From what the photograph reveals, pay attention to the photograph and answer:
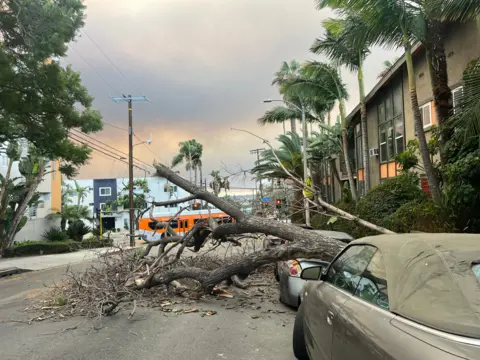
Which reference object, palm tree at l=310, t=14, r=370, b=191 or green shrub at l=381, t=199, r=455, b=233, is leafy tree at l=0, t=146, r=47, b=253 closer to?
palm tree at l=310, t=14, r=370, b=191

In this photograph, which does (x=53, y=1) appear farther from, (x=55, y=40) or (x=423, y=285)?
(x=423, y=285)

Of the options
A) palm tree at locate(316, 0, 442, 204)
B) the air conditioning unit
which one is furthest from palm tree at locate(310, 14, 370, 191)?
the air conditioning unit

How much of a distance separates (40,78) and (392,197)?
39.0ft

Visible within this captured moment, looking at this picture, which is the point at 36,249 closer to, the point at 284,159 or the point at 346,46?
the point at 284,159

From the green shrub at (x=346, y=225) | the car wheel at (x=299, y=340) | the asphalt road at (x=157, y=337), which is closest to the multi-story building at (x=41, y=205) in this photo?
the green shrub at (x=346, y=225)

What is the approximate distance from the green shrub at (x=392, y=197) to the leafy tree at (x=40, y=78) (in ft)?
34.9

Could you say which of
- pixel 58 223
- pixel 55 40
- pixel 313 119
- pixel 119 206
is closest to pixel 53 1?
pixel 55 40

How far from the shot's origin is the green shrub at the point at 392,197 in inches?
540

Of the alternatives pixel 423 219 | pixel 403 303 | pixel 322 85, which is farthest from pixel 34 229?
pixel 403 303

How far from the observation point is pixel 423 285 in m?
2.45

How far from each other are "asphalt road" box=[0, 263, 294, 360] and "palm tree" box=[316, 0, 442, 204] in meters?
6.08

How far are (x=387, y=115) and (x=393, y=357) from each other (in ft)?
60.2

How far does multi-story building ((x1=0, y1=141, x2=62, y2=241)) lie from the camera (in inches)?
1123

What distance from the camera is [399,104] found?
57.2ft
